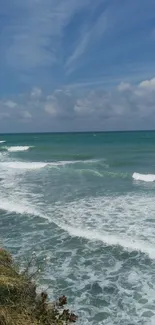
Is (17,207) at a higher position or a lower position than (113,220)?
higher

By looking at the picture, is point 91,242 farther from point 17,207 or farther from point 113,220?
point 17,207

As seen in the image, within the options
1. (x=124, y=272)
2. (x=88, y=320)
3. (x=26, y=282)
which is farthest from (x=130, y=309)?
(x=26, y=282)

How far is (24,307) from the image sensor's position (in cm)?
616

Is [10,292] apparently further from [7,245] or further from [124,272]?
[7,245]

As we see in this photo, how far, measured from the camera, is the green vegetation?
5656 mm

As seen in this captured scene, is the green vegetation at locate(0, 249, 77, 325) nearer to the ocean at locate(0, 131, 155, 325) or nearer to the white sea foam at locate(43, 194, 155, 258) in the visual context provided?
the ocean at locate(0, 131, 155, 325)

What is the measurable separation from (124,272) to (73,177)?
17.8m

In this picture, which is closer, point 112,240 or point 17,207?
point 112,240

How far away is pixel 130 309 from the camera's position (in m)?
7.73

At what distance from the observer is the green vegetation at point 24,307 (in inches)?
223

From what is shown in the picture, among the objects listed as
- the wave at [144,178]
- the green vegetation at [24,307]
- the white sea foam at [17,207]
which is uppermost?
the green vegetation at [24,307]

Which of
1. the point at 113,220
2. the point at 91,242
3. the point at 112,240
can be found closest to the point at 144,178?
the point at 113,220

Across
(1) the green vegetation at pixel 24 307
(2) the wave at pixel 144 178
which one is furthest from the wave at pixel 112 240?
(2) the wave at pixel 144 178

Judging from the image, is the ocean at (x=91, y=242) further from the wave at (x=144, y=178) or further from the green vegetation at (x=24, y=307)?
the wave at (x=144, y=178)
